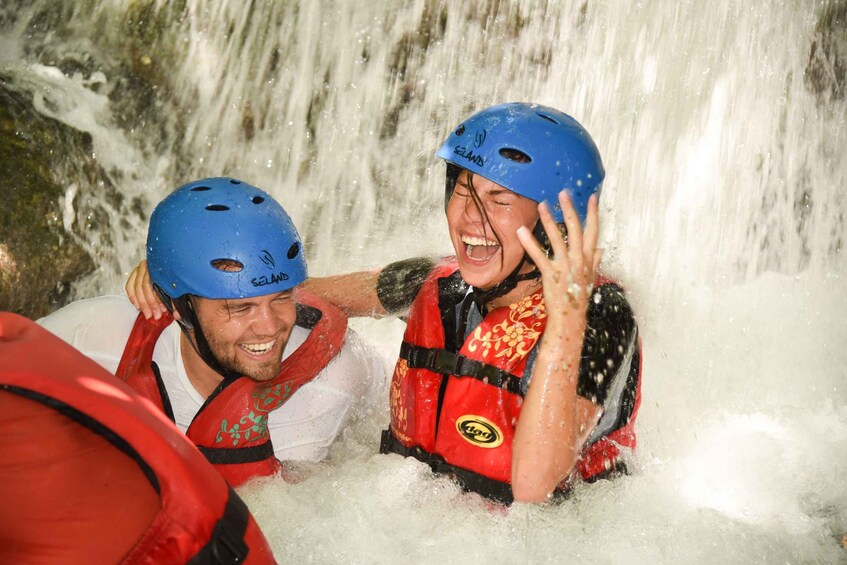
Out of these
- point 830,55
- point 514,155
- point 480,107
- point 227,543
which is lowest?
point 227,543

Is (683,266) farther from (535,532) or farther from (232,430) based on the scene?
(232,430)

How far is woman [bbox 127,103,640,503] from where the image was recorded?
3068mm

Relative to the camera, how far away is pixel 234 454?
3.74 meters

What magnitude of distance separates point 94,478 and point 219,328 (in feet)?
5.82

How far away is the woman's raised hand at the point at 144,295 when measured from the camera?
3877 millimetres

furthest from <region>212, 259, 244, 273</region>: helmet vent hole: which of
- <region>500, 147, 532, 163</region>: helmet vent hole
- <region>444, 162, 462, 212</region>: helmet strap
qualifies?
<region>500, 147, 532, 163</region>: helmet vent hole

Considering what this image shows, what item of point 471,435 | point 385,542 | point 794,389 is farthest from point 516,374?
point 794,389

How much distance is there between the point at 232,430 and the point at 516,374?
1296mm

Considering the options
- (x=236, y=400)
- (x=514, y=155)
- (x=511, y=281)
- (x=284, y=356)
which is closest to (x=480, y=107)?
(x=514, y=155)

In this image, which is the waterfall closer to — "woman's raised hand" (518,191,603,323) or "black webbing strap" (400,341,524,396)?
"black webbing strap" (400,341,524,396)

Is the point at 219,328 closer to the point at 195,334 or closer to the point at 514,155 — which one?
the point at 195,334

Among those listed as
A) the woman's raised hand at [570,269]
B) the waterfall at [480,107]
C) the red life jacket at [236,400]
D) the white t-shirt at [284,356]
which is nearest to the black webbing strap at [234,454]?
the red life jacket at [236,400]

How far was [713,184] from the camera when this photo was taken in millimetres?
7188

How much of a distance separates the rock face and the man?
1.77m
